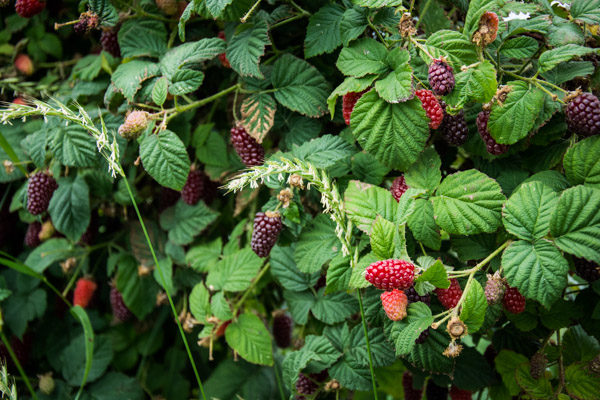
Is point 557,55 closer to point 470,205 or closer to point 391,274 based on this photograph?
point 470,205

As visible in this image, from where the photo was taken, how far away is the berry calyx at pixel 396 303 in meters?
0.80

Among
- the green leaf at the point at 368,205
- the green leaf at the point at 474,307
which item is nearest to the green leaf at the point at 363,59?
the green leaf at the point at 368,205

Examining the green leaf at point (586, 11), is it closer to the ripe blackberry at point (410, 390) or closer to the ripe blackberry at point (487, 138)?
the ripe blackberry at point (487, 138)

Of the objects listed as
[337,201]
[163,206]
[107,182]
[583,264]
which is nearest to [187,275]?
[163,206]

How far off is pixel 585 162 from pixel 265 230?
60 cm

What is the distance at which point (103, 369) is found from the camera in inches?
58.3

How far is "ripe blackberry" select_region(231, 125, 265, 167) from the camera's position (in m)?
1.11

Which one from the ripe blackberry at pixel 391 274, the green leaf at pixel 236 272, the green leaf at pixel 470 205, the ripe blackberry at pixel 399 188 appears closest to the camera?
the ripe blackberry at pixel 391 274

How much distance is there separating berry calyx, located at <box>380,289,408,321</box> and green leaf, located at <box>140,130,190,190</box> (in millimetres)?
509

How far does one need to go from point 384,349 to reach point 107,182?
88 cm

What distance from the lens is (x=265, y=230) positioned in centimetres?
97

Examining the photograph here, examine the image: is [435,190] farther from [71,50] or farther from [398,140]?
[71,50]

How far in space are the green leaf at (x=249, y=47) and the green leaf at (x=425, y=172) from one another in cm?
38

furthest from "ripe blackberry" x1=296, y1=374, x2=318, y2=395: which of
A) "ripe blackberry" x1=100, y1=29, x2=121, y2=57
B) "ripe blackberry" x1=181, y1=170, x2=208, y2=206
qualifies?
"ripe blackberry" x1=100, y1=29, x2=121, y2=57
